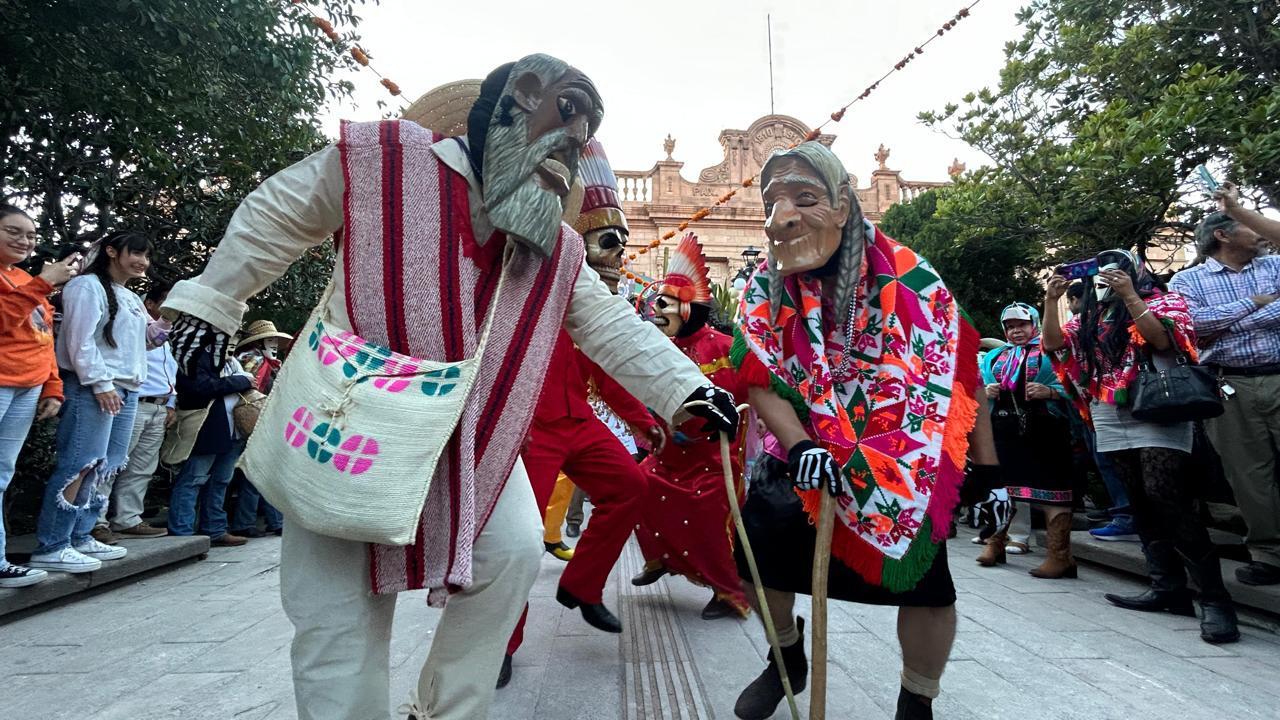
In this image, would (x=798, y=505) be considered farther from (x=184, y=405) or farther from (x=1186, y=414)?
(x=184, y=405)

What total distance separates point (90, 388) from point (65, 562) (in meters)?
1.02

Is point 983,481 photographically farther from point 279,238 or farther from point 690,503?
point 279,238

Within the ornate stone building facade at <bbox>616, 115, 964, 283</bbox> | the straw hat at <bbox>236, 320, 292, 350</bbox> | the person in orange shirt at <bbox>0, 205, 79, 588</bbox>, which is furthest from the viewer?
the ornate stone building facade at <bbox>616, 115, 964, 283</bbox>

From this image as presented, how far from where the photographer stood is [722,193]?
65.3 feet

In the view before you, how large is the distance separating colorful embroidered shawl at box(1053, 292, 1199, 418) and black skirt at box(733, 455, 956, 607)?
241cm

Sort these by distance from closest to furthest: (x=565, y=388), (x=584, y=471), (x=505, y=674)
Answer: (x=505, y=674), (x=565, y=388), (x=584, y=471)

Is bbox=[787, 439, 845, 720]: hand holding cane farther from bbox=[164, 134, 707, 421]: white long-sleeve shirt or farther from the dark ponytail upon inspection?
the dark ponytail

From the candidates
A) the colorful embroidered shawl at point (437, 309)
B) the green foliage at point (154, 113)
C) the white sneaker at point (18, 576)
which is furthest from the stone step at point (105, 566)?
the colorful embroidered shawl at point (437, 309)

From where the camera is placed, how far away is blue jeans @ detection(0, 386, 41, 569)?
371 cm

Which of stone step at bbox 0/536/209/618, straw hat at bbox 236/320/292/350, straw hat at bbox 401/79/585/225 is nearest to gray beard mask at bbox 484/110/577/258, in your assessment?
straw hat at bbox 401/79/585/225

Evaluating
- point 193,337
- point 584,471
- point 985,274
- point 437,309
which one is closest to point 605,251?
point 584,471

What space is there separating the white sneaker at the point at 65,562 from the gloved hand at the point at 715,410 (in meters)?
4.26

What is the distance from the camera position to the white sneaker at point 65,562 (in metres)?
4.21

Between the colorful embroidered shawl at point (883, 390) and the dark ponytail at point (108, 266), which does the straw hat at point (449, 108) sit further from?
the dark ponytail at point (108, 266)
